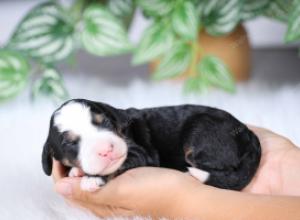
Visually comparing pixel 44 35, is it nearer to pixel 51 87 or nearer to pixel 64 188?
pixel 51 87

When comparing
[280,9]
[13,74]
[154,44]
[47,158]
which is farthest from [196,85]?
[47,158]

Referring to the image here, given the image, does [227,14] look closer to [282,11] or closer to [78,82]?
[282,11]

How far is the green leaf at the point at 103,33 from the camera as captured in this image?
1950 millimetres

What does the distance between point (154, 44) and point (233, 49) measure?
1.47 ft

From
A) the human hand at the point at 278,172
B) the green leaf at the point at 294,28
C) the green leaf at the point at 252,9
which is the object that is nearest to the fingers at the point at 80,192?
the human hand at the point at 278,172

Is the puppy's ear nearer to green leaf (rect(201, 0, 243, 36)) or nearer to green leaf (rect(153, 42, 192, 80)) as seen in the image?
green leaf (rect(153, 42, 192, 80))

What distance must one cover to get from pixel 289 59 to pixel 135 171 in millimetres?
Result: 1902

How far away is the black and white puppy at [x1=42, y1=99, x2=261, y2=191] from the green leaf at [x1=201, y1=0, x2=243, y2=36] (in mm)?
907

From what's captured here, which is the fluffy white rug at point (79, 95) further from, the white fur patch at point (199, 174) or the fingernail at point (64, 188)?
the white fur patch at point (199, 174)

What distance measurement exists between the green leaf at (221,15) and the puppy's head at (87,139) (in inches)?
42.3

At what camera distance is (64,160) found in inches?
43.9

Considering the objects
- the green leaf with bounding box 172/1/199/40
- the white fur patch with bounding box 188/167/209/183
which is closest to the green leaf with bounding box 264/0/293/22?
the green leaf with bounding box 172/1/199/40

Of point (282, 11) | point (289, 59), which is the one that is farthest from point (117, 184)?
point (289, 59)

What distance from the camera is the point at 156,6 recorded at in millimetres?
2072
